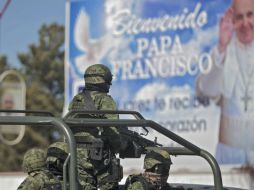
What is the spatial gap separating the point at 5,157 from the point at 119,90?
23.6 m

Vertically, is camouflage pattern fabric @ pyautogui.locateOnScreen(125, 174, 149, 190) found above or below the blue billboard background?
below

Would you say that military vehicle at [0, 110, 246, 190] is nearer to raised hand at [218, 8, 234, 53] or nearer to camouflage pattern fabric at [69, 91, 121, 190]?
camouflage pattern fabric at [69, 91, 121, 190]

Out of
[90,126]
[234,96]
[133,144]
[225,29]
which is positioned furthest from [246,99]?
[90,126]

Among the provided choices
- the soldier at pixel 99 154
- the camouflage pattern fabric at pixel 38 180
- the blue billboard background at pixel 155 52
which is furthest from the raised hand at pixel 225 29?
the camouflage pattern fabric at pixel 38 180

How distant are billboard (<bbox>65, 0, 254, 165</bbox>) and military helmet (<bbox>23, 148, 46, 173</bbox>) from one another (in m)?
9.49

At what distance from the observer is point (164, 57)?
16922mm

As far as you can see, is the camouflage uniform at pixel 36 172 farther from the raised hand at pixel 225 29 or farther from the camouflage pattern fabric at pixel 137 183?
the raised hand at pixel 225 29

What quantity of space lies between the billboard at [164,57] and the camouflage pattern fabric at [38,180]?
963cm

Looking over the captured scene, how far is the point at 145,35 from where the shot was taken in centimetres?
1736

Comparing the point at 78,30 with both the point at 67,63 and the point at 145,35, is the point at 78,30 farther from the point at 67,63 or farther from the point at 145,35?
the point at 145,35

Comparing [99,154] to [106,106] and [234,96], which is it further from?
[234,96]

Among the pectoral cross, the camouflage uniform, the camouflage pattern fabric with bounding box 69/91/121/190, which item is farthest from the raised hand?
the camouflage uniform

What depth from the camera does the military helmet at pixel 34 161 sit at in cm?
537

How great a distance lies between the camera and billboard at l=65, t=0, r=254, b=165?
15797 mm
